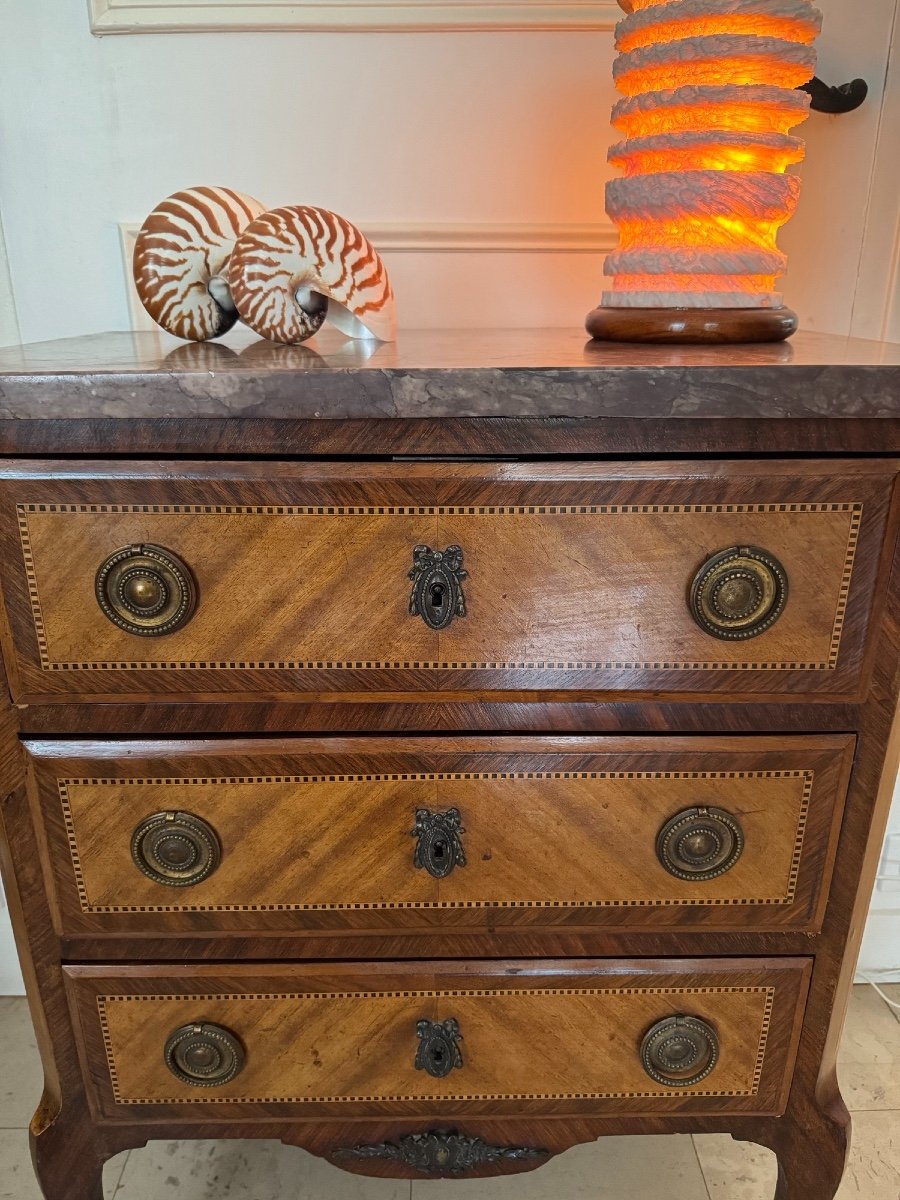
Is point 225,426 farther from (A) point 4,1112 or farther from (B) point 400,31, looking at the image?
(A) point 4,1112

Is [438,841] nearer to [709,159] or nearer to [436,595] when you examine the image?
[436,595]

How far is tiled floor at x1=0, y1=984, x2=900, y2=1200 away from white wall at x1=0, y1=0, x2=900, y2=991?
1.10 meters

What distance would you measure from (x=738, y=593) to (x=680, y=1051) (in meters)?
0.46

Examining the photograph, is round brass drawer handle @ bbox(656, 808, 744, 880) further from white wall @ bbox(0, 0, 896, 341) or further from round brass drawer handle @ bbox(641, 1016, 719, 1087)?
white wall @ bbox(0, 0, 896, 341)

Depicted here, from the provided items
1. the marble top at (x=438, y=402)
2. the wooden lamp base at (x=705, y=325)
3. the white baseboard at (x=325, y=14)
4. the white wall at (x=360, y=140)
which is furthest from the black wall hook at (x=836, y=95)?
the marble top at (x=438, y=402)

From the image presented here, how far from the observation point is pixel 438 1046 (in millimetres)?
748

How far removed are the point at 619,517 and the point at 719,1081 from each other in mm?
574

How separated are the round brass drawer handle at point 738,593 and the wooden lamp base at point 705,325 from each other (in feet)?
0.77

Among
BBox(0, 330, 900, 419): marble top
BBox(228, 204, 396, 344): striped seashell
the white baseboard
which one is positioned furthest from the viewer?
the white baseboard

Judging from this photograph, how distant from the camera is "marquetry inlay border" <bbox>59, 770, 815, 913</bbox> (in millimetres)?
673

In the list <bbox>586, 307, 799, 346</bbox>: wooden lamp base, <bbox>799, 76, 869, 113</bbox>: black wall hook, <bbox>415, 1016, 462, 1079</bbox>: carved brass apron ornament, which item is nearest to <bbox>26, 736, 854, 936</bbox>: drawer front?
<bbox>415, 1016, 462, 1079</bbox>: carved brass apron ornament

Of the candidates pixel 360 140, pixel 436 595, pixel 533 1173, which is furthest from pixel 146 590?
pixel 533 1173

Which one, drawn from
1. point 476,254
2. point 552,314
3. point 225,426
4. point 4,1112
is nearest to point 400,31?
point 476,254

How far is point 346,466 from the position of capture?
59 cm
